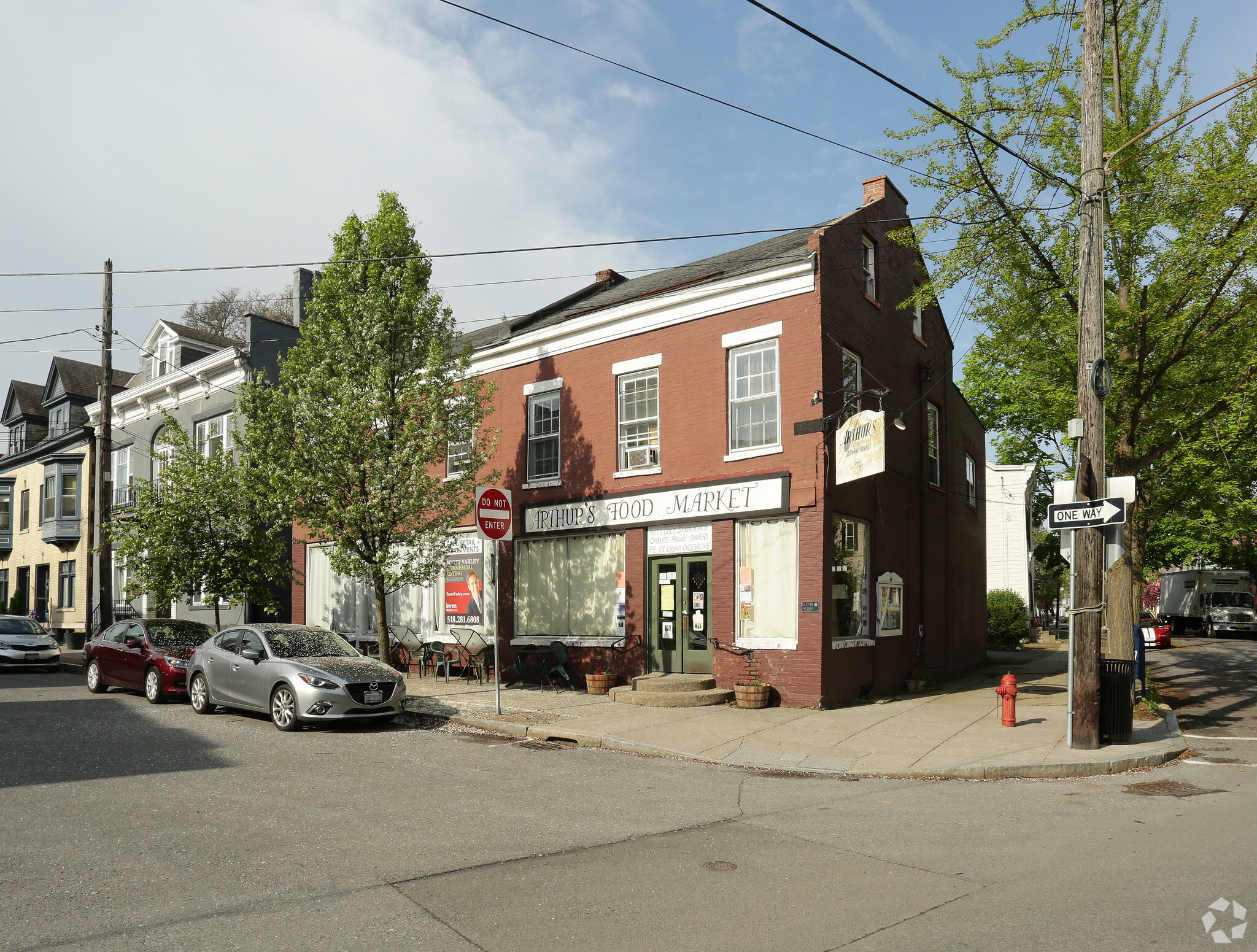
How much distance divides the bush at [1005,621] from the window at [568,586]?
68.7 ft

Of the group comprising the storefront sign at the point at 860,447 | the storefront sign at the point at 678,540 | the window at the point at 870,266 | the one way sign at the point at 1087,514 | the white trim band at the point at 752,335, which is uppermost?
the window at the point at 870,266

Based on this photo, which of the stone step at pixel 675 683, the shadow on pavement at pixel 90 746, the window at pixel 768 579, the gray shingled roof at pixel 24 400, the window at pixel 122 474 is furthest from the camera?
the gray shingled roof at pixel 24 400

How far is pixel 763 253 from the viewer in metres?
19.0

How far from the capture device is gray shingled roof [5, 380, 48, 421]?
41.0 meters

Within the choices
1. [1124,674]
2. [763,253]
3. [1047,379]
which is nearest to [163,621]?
[763,253]

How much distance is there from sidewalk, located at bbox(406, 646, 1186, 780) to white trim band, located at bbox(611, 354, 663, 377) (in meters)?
6.14

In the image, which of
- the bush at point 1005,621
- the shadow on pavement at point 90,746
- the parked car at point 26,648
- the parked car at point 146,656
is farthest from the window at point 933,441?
the parked car at point 26,648

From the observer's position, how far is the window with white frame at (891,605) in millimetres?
17469

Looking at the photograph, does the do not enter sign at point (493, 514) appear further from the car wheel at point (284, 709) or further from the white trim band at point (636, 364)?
the white trim band at point (636, 364)

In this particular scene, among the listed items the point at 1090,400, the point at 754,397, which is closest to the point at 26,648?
the point at 754,397

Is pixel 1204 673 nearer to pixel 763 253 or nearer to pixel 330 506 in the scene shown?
pixel 763 253

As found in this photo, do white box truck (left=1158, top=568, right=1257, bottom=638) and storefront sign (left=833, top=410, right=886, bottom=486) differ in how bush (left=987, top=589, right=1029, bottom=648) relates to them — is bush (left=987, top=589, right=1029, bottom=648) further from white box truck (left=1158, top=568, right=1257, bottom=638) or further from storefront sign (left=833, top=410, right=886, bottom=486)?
storefront sign (left=833, top=410, right=886, bottom=486)

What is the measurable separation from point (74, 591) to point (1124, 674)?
36209 millimetres

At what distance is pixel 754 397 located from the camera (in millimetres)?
16109
